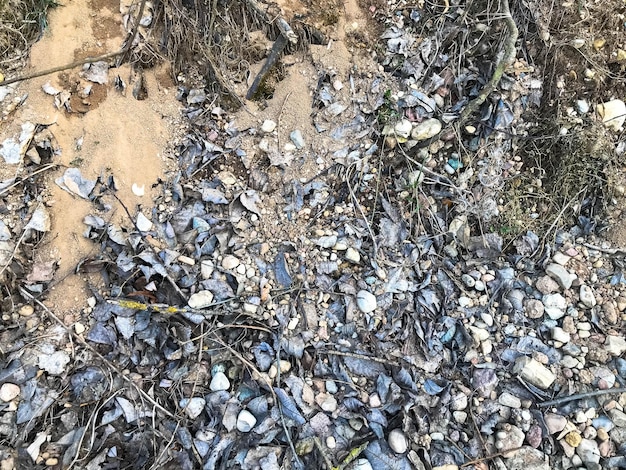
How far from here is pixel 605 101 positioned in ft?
9.21

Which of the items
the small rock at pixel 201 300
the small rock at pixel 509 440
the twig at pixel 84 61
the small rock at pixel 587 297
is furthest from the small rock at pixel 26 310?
the small rock at pixel 587 297

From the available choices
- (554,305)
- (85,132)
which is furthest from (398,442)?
(85,132)

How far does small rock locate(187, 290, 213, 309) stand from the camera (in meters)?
2.33

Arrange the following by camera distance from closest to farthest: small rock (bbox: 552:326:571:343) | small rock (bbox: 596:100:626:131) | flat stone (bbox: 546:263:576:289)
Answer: small rock (bbox: 552:326:571:343)
flat stone (bbox: 546:263:576:289)
small rock (bbox: 596:100:626:131)

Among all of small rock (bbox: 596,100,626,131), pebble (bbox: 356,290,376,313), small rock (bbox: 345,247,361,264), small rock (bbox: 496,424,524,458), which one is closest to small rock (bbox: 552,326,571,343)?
small rock (bbox: 496,424,524,458)

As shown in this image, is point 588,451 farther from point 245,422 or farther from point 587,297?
point 245,422

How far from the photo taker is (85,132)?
2.42m

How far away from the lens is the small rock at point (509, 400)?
7.68 ft

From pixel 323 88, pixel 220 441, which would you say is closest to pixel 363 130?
pixel 323 88

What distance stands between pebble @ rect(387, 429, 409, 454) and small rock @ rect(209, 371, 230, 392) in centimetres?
79

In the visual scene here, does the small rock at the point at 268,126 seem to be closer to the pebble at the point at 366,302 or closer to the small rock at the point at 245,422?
the pebble at the point at 366,302

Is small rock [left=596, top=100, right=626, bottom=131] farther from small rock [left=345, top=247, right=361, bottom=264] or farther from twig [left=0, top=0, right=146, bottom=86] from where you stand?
twig [left=0, top=0, right=146, bottom=86]

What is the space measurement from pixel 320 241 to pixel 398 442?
1.02 m

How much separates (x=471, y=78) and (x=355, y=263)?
1270 mm
